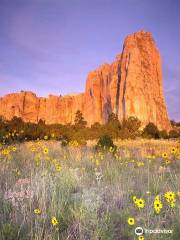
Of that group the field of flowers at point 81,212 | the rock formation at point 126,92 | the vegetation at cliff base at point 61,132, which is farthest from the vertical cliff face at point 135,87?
the field of flowers at point 81,212

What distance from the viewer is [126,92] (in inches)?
2383

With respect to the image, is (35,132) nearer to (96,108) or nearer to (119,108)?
(119,108)

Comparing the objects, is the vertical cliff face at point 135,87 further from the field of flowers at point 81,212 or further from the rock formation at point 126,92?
the field of flowers at point 81,212

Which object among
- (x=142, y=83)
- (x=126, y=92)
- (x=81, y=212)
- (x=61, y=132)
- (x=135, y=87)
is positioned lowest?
(x=81, y=212)

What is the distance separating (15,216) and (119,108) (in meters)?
59.2

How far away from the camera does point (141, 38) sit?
219 ft

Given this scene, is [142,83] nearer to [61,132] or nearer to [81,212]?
[61,132]

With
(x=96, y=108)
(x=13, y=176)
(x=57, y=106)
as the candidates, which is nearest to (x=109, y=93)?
(x=96, y=108)

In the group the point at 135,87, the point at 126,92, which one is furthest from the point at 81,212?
the point at 135,87

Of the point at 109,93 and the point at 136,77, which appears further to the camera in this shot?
the point at 109,93

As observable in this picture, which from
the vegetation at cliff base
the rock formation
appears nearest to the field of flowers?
the vegetation at cliff base

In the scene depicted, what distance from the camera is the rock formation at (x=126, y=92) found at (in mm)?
60531

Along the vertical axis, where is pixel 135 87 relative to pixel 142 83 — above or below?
below

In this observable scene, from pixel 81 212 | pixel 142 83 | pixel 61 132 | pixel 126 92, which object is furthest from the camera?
pixel 142 83
